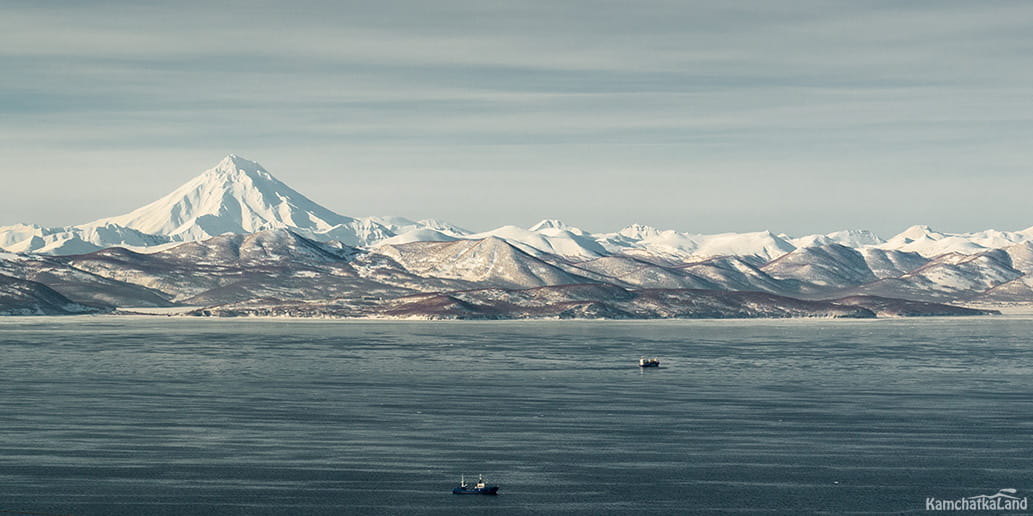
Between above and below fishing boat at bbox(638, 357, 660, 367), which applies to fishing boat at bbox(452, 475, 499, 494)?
below

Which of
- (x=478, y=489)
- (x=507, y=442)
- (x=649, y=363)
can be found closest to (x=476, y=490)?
(x=478, y=489)

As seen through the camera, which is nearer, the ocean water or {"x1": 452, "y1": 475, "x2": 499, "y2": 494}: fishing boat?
the ocean water

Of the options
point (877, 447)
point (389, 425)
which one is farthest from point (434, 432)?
point (877, 447)

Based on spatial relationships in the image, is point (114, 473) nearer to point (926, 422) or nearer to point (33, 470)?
point (33, 470)

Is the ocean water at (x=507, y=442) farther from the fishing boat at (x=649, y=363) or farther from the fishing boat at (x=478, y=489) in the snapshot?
the fishing boat at (x=649, y=363)

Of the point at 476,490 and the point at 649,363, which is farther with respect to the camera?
the point at 649,363

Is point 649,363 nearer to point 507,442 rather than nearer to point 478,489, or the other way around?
point 507,442

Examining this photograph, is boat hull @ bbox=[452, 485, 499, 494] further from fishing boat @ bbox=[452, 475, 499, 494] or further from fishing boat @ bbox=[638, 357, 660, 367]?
fishing boat @ bbox=[638, 357, 660, 367]

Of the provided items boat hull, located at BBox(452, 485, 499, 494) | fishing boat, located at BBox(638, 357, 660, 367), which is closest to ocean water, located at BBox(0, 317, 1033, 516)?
boat hull, located at BBox(452, 485, 499, 494)

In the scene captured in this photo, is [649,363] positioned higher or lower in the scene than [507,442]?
higher

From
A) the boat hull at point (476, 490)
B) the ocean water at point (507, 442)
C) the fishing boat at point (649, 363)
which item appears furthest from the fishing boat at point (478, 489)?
the fishing boat at point (649, 363)
